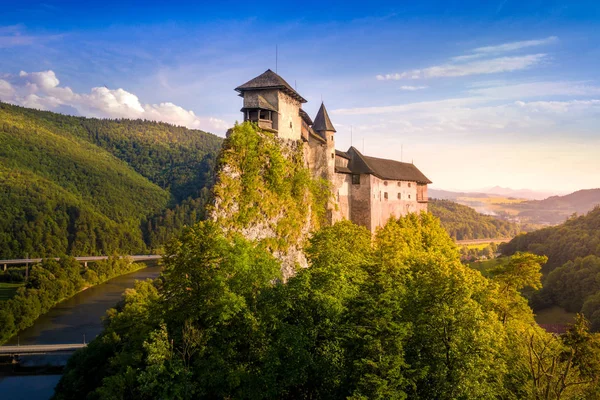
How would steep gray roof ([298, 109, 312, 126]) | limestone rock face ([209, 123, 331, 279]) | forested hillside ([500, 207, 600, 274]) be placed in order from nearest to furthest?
limestone rock face ([209, 123, 331, 279]) → steep gray roof ([298, 109, 312, 126]) → forested hillside ([500, 207, 600, 274])

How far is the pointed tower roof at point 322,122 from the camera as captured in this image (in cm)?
4600

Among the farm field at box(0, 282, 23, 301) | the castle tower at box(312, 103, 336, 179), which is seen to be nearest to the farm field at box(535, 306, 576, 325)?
the castle tower at box(312, 103, 336, 179)

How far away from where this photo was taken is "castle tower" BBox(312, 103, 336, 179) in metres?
45.7

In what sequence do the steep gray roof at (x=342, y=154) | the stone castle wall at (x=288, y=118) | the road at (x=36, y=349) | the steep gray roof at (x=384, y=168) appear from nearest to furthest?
the stone castle wall at (x=288, y=118) → the steep gray roof at (x=342, y=154) → the steep gray roof at (x=384, y=168) → the road at (x=36, y=349)

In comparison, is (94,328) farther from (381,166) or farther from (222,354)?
(222,354)

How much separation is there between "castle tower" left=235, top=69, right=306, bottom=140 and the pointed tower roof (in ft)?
22.1

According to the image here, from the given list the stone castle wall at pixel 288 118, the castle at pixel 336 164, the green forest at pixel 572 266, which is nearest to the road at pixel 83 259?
the castle at pixel 336 164

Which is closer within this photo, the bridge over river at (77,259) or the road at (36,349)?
the road at (36,349)

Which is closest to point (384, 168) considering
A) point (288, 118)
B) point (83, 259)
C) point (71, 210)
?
point (288, 118)

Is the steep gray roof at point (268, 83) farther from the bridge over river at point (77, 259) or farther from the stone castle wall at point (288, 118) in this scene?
the bridge over river at point (77, 259)

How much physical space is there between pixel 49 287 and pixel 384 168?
77.8 metres

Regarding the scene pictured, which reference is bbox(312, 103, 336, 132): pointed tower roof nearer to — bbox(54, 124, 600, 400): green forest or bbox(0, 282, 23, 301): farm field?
bbox(54, 124, 600, 400): green forest

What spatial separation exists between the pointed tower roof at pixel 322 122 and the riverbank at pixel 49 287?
60690mm

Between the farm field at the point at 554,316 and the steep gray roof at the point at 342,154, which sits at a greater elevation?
the steep gray roof at the point at 342,154
